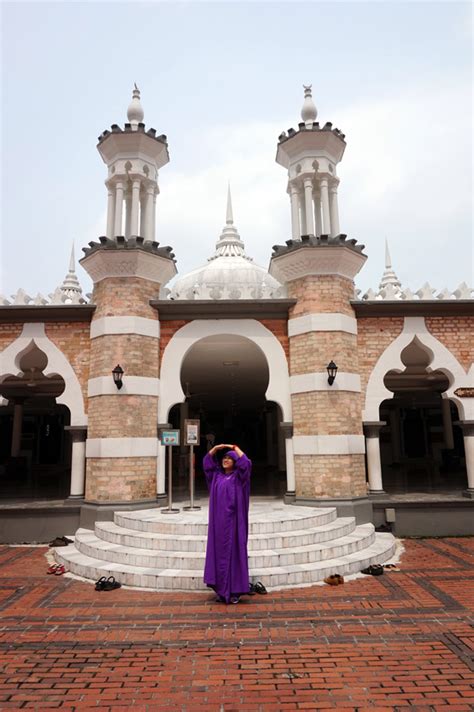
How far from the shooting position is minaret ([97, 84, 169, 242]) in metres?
10.6

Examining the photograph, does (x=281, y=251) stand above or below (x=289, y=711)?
above

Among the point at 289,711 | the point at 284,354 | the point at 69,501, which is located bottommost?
the point at 289,711

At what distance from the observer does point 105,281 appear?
994 cm

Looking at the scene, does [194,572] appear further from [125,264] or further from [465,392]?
[465,392]

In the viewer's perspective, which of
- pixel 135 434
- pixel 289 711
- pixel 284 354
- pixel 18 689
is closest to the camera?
pixel 289 711

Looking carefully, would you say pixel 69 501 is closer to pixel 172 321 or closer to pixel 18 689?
pixel 172 321

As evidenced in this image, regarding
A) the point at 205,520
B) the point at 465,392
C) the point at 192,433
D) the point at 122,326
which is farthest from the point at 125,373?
the point at 465,392

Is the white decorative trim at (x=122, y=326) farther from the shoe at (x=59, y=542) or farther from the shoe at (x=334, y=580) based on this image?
the shoe at (x=334, y=580)

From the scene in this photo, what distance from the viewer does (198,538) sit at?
23.3 feet

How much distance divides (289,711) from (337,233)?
9.50 meters

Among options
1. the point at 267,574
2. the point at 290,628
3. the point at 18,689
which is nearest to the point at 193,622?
the point at 290,628

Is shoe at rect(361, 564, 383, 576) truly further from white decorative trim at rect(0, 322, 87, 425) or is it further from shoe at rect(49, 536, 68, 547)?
white decorative trim at rect(0, 322, 87, 425)

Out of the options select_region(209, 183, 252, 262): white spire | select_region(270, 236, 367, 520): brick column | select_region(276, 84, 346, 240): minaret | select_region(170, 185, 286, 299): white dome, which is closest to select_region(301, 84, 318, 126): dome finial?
select_region(276, 84, 346, 240): minaret

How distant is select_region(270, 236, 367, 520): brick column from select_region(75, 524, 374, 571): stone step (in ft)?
5.45
